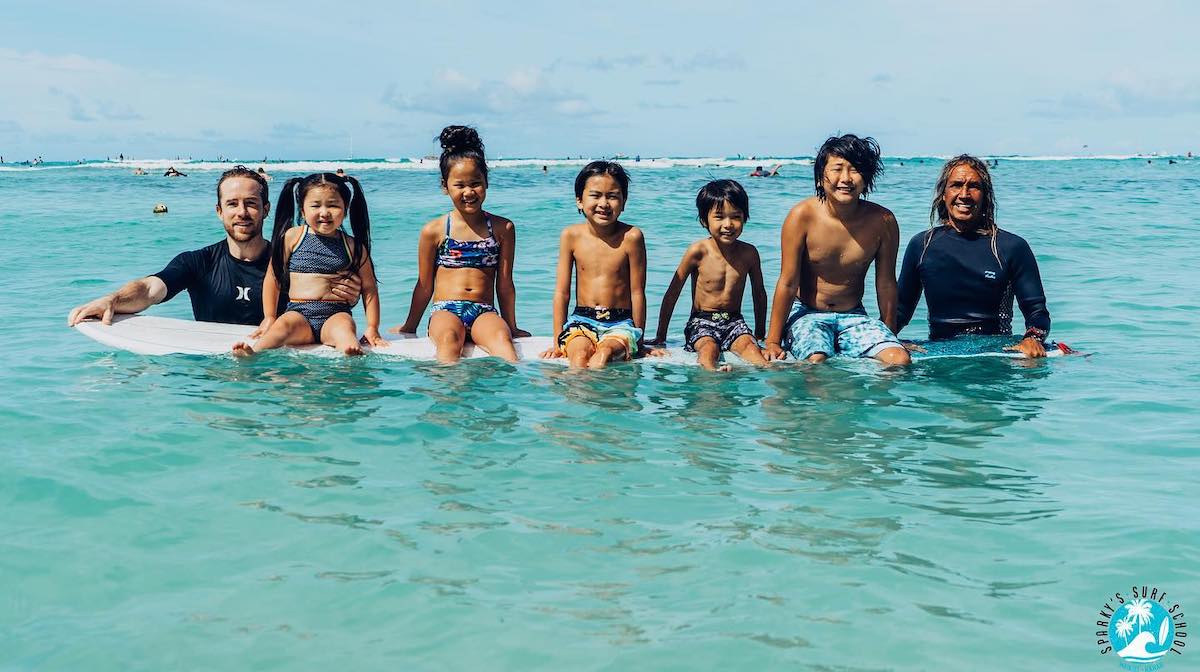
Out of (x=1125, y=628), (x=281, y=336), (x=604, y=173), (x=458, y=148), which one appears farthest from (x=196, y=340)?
(x=1125, y=628)

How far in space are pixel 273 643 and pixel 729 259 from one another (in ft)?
12.7

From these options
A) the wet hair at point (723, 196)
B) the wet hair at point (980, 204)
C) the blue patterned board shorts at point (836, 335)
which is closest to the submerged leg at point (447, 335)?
the wet hair at point (723, 196)

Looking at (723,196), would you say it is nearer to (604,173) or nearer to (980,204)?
(604,173)

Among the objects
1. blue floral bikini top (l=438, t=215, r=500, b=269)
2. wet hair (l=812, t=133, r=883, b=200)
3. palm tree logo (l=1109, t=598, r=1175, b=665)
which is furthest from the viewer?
blue floral bikini top (l=438, t=215, r=500, b=269)

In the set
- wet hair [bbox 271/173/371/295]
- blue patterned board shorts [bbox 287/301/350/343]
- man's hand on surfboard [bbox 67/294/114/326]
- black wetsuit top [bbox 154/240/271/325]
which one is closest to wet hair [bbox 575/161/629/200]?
wet hair [bbox 271/173/371/295]

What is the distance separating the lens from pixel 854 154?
5531 mm

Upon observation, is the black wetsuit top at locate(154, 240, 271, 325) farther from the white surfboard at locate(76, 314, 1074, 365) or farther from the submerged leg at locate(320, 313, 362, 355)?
the submerged leg at locate(320, 313, 362, 355)

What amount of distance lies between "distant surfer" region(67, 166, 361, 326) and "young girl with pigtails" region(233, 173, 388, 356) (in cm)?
12

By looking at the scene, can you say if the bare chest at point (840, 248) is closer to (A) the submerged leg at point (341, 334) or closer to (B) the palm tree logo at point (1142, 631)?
(A) the submerged leg at point (341, 334)

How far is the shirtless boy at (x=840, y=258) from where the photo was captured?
5.57m

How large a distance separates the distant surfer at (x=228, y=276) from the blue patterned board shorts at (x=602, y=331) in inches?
57.9

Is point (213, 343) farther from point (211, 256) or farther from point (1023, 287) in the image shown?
point (1023, 287)

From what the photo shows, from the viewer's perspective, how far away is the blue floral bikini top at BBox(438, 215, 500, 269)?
19.8 feet

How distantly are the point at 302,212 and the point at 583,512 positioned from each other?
11.2ft
